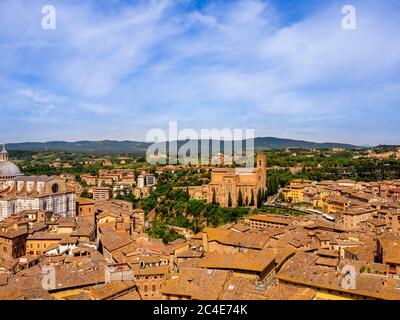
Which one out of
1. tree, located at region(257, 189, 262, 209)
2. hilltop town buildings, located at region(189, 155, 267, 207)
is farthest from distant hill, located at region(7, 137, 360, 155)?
tree, located at region(257, 189, 262, 209)

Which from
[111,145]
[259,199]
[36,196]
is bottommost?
[259,199]

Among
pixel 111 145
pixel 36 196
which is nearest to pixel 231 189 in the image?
pixel 36 196

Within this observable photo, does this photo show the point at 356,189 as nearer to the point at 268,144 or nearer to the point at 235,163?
the point at 235,163

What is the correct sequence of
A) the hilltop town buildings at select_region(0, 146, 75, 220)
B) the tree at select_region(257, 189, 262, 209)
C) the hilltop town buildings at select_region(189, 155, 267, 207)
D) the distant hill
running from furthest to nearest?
1. the distant hill
2. the hilltop town buildings at select_region(189, 155, 267, 207)
3. the tree at select_region(257, 189, 262, 209)
4. the hilltop town buildings at select_region(0, 146, 75, 220)

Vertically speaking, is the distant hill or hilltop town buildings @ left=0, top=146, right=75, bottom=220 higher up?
the distant hill

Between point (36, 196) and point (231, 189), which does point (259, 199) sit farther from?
point (36, 196)

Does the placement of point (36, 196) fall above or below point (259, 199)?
above

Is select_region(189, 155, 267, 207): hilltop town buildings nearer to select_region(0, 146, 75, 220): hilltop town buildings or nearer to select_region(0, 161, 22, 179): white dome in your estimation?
select_region(0, 146, 75, 220): hilltop town buildings

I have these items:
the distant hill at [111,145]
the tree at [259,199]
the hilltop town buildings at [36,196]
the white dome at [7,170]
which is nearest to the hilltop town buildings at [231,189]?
the tree at [259,199]

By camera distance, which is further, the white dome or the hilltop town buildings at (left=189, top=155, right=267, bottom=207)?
the hilltop town buildings at (left=189, top=155, right=267, bottom=207)

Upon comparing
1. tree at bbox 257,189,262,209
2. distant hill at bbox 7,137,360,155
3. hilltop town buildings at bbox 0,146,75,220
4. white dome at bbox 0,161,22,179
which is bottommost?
tree at bbox 257,189,262,209

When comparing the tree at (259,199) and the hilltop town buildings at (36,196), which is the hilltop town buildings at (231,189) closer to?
the tree at (259,199)
